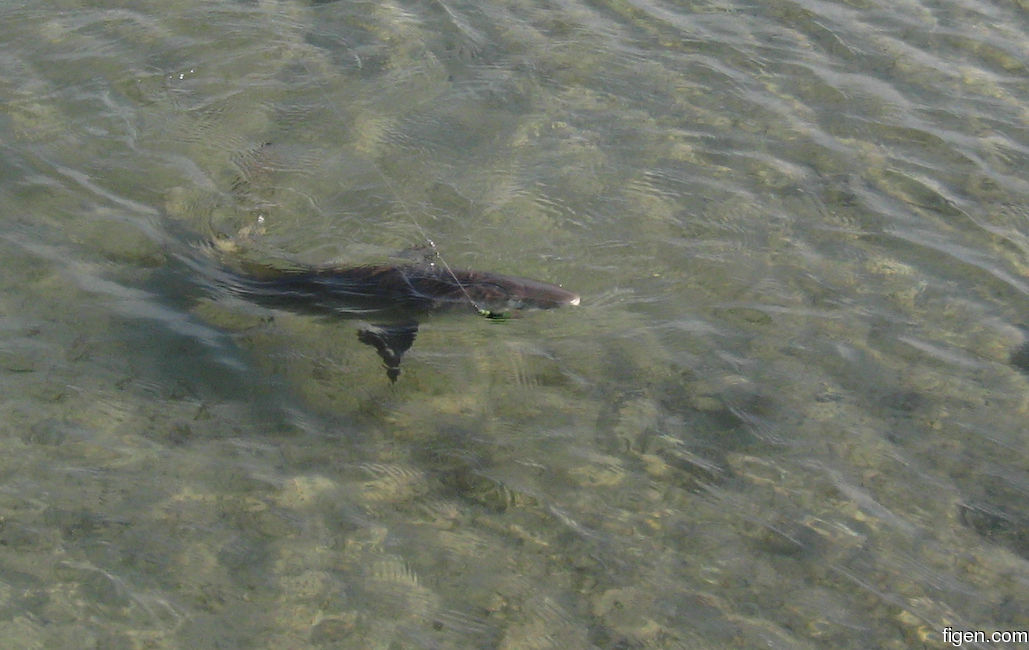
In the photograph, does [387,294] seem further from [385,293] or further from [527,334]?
[527,334]

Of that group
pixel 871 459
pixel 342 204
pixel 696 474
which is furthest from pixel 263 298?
pixel 871 459

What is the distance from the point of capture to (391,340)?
7164 mm

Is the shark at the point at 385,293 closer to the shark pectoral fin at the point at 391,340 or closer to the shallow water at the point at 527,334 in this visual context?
the shark pectoral fin at the point at 391,340

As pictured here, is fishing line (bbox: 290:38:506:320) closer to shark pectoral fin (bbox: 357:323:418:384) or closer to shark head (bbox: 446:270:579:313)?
shark head (bbox: 446:270:579:313)

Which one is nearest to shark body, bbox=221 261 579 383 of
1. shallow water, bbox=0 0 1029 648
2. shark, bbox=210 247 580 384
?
shark, bbox=210 247 580 384

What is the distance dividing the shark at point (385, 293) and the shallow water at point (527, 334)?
0.15m

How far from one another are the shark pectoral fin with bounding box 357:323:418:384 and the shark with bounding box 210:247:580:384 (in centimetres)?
2

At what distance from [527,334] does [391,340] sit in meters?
1.01

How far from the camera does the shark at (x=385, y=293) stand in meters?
7.38

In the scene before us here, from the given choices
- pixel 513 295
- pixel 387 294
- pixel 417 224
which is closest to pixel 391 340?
pixel 387 294

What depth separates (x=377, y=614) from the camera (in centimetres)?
521

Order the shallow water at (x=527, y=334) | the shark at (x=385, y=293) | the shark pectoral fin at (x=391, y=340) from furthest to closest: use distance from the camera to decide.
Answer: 1. the shark at (x=385, y=293)
2. the shark pectoral fin at (x=391, y=340)
3. the shallow water at (x=527, y=334)

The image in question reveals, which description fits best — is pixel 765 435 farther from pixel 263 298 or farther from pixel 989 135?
pixel 989 135

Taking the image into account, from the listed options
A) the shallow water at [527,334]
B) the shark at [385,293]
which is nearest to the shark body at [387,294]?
the shark at [385,293]
